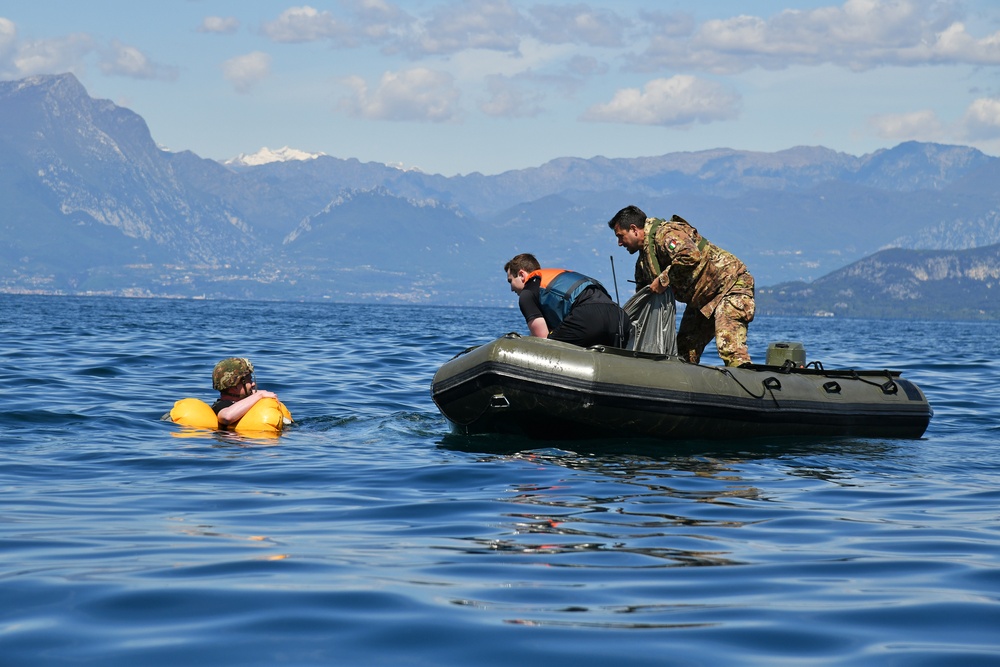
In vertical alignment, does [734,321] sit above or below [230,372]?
above

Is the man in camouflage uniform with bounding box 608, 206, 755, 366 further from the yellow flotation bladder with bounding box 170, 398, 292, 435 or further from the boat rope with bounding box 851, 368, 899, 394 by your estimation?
the yellow flotation bladder with bounding box 170, 398, 292, 435

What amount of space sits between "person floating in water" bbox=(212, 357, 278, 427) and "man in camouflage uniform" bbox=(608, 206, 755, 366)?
4.19 meters

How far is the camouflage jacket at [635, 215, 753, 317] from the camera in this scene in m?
12.4

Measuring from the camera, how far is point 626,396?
37.4 feet

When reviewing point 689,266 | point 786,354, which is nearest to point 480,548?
point 689,266

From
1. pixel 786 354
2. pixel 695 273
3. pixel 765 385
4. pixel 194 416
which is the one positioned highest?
pixel 695 273

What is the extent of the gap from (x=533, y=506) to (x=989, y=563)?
3.11 meters

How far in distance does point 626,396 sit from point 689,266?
76.6 inches

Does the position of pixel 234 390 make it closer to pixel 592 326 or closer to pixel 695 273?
pixel 592 326

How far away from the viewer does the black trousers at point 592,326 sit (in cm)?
1211

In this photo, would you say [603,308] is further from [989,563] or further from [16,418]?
[16,418]

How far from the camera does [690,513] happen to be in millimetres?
8312

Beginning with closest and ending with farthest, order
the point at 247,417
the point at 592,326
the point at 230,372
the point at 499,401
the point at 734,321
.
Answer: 1. the point at 499,401
2. the point at 592,326
3. the point at 230,372
4. the point at 247,417
5. the point at 734,321

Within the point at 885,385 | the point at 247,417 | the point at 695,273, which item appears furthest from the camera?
the point at 885,385
